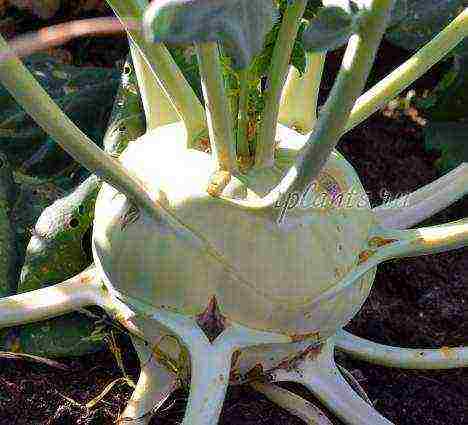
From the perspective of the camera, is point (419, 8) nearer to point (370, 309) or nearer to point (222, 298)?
point (370, 309)

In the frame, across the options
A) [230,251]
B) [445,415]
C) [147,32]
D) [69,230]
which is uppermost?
[147,32]

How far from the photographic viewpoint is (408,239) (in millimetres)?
1155

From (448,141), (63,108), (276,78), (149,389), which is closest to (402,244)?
(276,78)

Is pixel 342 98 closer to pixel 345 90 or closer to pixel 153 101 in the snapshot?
pixel 345 90

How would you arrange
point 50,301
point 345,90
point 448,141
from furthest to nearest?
point 448,141
point 50,301
point 345,90

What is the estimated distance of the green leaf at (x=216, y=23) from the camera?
65 cm

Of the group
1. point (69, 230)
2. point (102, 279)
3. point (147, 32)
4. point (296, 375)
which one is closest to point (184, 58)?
point (69, 230)

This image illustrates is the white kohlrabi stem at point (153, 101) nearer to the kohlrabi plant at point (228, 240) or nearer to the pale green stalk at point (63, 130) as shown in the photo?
the kohlrabi plant at point (228, 240)

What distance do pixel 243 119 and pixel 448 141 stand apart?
79cm

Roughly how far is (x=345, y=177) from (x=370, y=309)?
0.44 metres

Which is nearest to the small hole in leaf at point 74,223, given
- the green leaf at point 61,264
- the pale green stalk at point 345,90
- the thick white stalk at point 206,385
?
the green leaf at point 61,264

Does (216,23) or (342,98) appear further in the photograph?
(342,98)

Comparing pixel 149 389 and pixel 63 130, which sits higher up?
pixel 63 130

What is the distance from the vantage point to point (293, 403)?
1.27 meters
